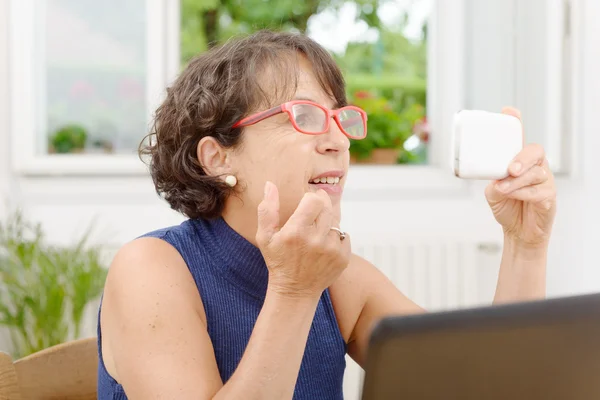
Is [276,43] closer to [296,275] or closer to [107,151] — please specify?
[296,275]

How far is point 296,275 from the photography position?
0.95m

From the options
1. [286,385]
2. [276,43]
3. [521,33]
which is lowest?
[286,385]

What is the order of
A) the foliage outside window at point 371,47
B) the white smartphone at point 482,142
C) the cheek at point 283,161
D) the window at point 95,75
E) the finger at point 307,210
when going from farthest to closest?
the foliage outside window at point 371,47 → the window at point 95,75 → the cheek at point 283,161 → the white smartphone at point 482,142 → the finger at point 307,210

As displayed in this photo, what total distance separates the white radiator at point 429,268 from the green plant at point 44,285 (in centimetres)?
107

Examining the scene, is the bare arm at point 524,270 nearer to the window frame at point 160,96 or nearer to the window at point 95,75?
Answer: the window frame at point 160,96

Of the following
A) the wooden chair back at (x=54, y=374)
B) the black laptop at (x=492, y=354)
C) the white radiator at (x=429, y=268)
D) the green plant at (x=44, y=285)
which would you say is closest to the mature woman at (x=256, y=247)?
the wooden chair back at (x=54, y=374)

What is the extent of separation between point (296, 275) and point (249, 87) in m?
0.38

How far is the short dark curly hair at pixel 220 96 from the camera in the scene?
120 centimetres

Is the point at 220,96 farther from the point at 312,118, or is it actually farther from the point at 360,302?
the point at 360,302

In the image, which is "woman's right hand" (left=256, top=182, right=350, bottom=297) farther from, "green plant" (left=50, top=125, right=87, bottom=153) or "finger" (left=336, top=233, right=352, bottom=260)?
"green plant" (left=50, top=125, right=87, bottom=153)

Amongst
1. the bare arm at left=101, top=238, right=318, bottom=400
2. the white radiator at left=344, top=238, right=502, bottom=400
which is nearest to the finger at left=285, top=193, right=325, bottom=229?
the bare arm at left=101, top=238, right=318, bottom=400

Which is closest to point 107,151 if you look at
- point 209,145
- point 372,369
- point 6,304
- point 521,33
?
point 6,304

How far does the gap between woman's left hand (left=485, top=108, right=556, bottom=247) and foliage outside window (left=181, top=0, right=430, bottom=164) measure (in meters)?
2.11

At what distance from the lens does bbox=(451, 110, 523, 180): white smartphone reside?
1032 millimetres
